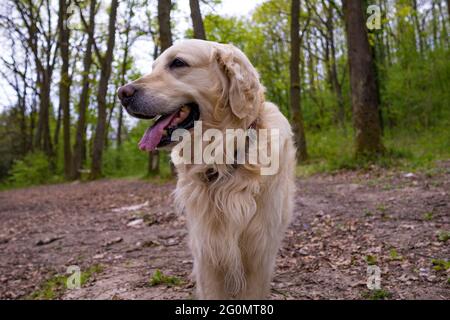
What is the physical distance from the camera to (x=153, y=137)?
257 cm

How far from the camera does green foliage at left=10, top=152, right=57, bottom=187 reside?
1819cm

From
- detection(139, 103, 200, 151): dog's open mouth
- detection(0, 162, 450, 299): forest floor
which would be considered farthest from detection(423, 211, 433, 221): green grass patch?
detection(139, 103, 200, 151): dog's open mouth

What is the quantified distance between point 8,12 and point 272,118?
66.3ft

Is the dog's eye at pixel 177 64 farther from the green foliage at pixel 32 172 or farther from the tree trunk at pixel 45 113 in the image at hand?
the green foliage at pixel 32 172

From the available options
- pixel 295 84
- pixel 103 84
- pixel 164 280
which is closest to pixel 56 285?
pixel 164 280

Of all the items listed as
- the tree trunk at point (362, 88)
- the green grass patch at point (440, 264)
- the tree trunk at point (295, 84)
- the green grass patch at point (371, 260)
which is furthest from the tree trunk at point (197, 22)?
the green grass patch at point (440, 264)

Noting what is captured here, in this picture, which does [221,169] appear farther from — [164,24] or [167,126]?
[164,24]

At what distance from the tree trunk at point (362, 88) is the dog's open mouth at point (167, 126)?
581cm

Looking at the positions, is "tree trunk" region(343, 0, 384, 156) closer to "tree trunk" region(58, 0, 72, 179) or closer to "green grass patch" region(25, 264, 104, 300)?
"green grass patch" region(25, 264, 104, 300)

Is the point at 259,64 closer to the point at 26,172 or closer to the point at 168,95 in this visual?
the point at 26,172

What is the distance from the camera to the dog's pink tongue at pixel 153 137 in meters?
2.56

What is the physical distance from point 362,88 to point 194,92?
5.95 m

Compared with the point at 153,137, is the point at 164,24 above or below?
above
